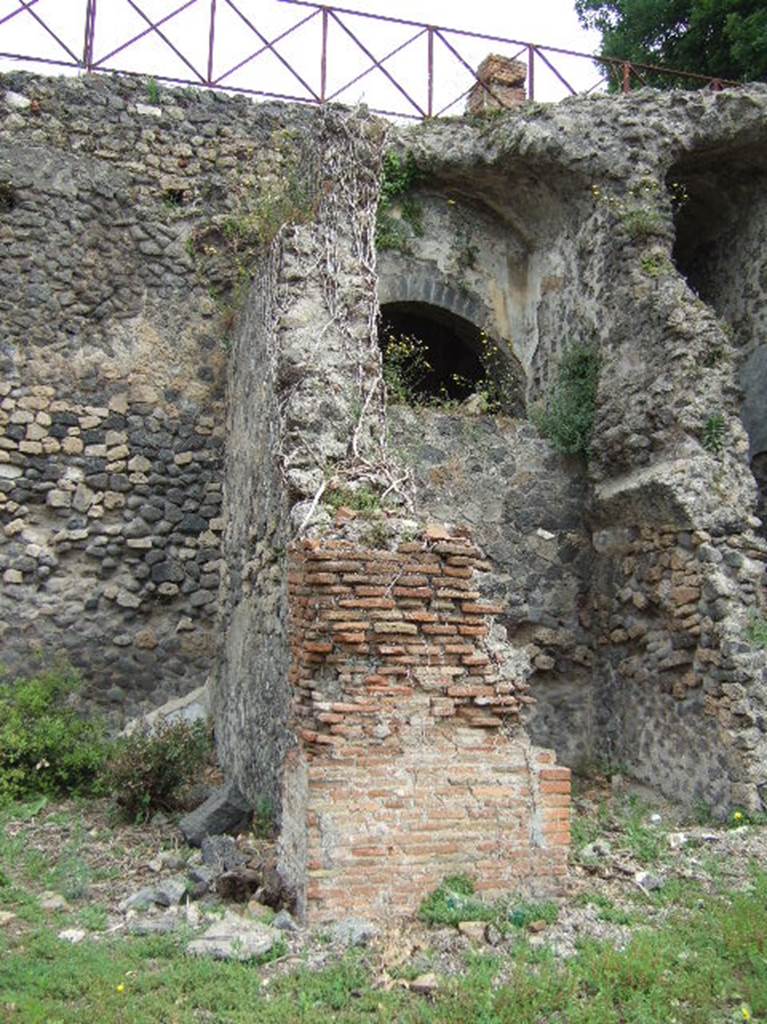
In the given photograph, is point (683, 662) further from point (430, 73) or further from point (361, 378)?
point (430, 73)

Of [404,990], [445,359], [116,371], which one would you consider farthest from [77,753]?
[445,359]

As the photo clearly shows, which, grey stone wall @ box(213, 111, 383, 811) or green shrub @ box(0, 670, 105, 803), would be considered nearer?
grey stone wall @ box(213, 111, 383, 811)

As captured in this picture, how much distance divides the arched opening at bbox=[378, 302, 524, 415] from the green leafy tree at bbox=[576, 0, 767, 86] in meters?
6.65

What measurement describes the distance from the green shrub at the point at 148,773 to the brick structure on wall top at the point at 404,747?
178 cm

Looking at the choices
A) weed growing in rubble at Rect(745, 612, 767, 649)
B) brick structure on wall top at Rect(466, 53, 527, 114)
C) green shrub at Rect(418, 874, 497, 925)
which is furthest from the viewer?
brick structure on wall top at Rect(466, 53, 527, 114)

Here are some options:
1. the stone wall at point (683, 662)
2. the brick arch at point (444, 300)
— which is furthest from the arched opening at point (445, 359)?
the stone wall at point (683, 662)

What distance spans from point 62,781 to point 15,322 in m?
3.76

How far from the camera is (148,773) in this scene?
6.41 meters

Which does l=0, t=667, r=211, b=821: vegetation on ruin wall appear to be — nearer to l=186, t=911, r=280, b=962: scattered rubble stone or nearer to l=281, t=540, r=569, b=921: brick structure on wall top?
l=281, t=540, r=569, b=921: brick structure on wall top

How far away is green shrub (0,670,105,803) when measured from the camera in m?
6.91

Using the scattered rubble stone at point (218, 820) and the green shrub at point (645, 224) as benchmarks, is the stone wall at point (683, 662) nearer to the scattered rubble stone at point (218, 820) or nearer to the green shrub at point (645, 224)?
the green shrub at point (645, 224)

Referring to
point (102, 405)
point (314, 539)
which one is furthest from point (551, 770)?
point (102, 405)

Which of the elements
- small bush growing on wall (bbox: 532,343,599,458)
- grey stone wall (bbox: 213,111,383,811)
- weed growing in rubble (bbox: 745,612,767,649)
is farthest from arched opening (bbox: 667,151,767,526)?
grey stone wall (bbox: 213,111,383,811)

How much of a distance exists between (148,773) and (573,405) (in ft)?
14.6
